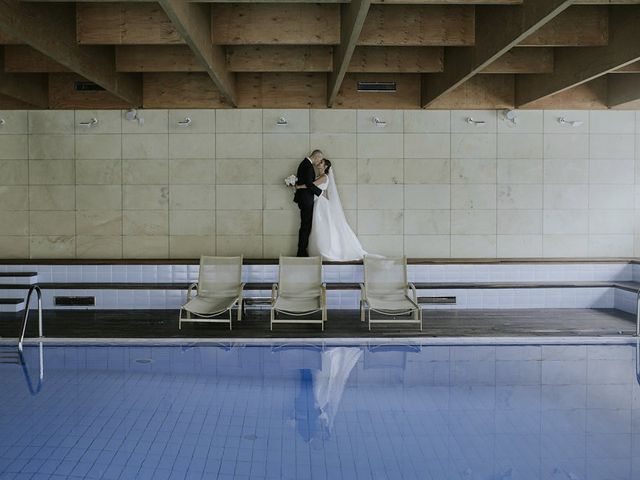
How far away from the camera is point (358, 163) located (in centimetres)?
838

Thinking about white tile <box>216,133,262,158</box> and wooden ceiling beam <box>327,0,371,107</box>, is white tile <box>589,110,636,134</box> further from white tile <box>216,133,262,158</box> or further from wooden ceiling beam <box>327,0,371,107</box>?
white tile <box>216,133,262,158</box>

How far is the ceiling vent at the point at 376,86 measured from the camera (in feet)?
26.5

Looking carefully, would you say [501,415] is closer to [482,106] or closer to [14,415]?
[14,415]

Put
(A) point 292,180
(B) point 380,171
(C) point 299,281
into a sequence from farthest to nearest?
(B) point 380,171 → (A) point 292,180 → (C) point 299,281

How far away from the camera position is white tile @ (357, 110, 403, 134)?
835 centimetres

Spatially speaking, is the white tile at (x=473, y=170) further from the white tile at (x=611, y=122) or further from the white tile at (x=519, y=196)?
the white tile at (x=611, y=122)

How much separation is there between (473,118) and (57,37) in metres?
6.11

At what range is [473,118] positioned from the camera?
838 centimetres

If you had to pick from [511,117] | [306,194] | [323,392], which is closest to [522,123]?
[511,117]

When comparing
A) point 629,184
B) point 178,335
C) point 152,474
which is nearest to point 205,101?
point 178,335

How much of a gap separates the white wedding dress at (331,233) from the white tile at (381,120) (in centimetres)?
109

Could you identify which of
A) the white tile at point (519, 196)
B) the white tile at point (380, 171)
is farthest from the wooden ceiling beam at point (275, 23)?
the white tile at point (519, 196)

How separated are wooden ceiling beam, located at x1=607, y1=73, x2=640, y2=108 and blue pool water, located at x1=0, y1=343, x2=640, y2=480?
13.4 feet

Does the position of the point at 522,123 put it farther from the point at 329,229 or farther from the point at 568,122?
the point at 329,229
